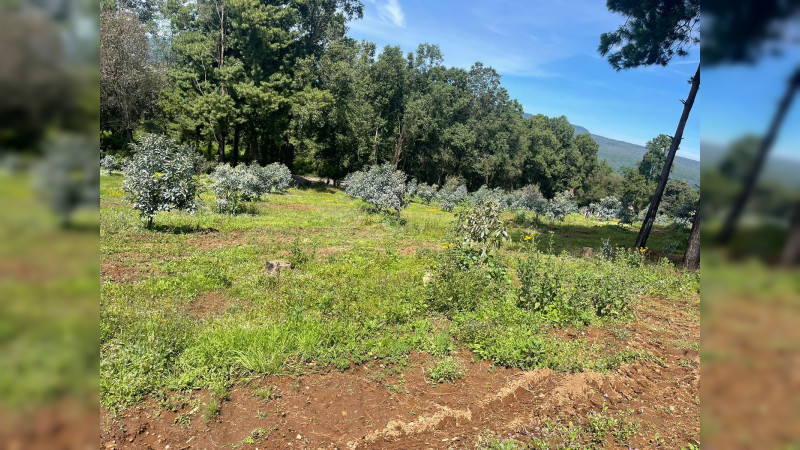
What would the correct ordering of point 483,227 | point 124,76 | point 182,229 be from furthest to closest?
point 124,76 < point 182,229 < point 483,227

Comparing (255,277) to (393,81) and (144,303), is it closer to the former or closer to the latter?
(144,303)

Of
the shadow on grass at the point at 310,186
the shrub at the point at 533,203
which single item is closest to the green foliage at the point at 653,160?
the shrub at the point at 533,203

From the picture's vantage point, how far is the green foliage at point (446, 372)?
441 centimetres

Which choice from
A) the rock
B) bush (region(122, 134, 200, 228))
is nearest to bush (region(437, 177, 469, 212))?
bush (region(122, 134, 200, 228))

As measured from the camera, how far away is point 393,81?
32281 millimetres

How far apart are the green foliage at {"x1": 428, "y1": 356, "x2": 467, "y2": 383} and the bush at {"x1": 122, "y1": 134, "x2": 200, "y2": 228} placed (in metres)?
8.56

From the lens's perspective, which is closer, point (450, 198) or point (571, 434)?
point (571, 434)

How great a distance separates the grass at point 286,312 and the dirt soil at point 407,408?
22 cm
